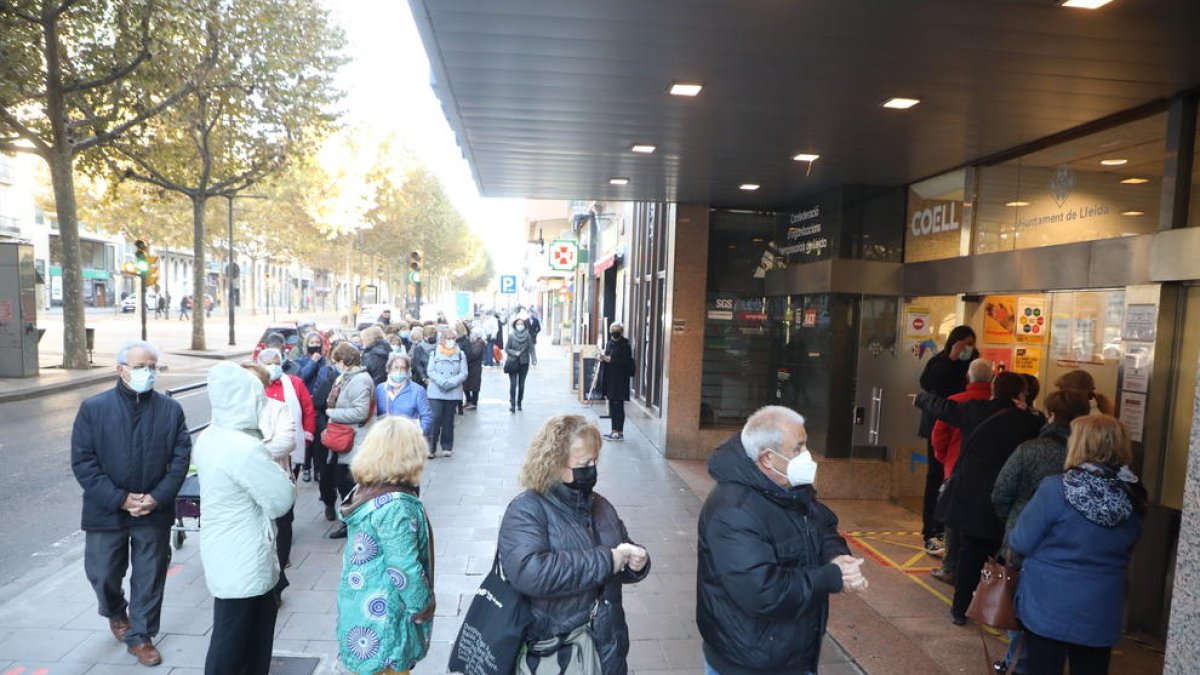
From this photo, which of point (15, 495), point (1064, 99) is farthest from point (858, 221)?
point (15, 495)

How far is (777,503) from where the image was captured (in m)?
2.65

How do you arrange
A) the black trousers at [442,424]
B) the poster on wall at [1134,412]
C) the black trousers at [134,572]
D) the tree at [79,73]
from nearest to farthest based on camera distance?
the black trousers at [134,572]
the poster on wall at [1134,412]
the black trousers at [442,424]
the tree at [79,73]

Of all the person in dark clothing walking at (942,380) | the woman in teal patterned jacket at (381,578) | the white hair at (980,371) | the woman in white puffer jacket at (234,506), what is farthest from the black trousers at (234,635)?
the person in dark clothing walking at (942,380)

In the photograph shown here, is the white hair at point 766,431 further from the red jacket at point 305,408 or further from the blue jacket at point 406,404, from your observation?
the blue jacket at point 406,404

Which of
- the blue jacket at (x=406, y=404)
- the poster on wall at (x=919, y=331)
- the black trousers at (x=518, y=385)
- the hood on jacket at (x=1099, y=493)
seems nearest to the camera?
the hood on jacket at (x=1099, y=493)

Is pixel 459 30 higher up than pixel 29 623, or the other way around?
pixel 459 30

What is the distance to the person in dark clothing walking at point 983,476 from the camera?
4863 millimetres

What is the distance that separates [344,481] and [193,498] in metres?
1.49

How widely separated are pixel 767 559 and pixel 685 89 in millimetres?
3685

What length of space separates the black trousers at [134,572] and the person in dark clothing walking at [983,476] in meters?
5.08

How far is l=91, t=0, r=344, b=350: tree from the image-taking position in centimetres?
1838

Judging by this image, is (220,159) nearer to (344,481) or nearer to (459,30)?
(344,481)

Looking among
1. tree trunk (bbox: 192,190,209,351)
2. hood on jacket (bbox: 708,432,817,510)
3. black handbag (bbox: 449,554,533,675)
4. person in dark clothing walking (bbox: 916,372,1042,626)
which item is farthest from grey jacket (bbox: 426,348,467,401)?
tree trunk (bbox: 192,190,209,351)

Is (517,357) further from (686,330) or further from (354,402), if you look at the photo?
(354,402)
